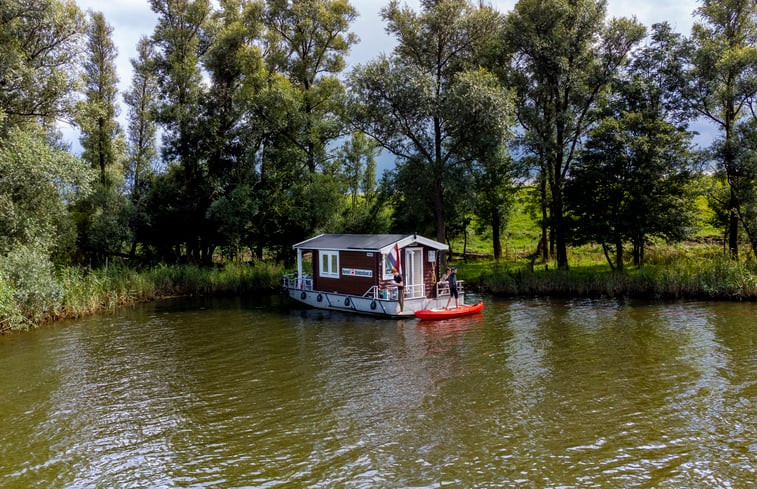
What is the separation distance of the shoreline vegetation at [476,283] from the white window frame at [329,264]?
678cm

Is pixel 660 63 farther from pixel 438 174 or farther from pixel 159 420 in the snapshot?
pixel 159 420

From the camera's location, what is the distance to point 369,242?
84.8ft

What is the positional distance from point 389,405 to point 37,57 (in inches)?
1009

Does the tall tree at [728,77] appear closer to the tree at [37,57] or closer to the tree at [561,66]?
the tree at [561,66]

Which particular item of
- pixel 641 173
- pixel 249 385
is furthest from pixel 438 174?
pixel 249 385

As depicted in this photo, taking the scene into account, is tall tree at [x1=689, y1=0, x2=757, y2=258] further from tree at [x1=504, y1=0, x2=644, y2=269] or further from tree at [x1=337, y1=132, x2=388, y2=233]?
tree at [x1=337, y1=132, x2=388, y2=233]

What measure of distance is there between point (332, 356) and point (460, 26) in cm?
2093

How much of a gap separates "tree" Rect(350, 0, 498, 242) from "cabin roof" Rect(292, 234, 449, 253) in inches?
214

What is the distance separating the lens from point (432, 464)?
10133mm

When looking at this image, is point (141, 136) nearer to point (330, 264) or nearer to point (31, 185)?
point (31, 185)

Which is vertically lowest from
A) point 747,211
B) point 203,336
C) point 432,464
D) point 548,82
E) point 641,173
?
point 432,464

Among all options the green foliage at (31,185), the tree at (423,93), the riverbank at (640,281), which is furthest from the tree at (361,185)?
the green foliage at (31,185)

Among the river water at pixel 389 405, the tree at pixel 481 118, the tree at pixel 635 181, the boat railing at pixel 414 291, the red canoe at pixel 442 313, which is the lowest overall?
the river water at pixel 389 405

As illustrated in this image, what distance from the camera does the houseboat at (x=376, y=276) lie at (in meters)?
24.3
